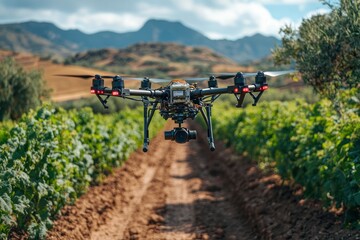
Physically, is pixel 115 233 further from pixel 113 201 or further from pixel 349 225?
pixel 349 225

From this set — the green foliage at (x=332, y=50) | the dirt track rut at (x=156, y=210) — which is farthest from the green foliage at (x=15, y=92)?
the green foliage at (x=332, y=50)

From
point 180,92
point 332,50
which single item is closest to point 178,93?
point 180,92

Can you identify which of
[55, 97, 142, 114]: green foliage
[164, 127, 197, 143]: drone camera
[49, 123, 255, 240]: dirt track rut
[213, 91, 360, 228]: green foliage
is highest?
[164, 127, 197, 143]: drone camera

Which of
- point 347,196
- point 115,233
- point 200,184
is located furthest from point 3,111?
point 347,196

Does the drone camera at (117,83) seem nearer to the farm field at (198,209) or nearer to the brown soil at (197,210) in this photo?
the farm field at (198,209)

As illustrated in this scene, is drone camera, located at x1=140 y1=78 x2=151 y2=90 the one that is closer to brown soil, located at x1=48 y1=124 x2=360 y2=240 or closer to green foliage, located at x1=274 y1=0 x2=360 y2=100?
green foliage, located at x1=274 y1=0 x2=360 y2=100

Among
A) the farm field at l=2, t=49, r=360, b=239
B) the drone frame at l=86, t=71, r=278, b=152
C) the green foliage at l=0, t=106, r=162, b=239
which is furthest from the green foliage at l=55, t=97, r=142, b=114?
the drone frame at l=86, t=71, r=278, b=152

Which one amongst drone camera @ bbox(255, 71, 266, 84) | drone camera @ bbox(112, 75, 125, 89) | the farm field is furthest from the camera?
the farm field
